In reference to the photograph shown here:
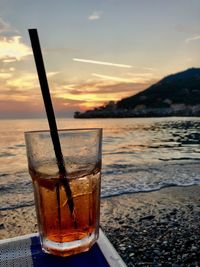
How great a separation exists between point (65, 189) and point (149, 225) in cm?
227

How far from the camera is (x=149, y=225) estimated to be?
329 centimetres

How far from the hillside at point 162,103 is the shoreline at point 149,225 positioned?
81399mm

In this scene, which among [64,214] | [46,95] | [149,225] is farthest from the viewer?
[149,225]

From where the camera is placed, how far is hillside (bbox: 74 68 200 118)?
8500cm

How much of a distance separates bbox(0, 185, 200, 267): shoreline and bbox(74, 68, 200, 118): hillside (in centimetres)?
8140

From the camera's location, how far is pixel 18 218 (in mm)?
3725

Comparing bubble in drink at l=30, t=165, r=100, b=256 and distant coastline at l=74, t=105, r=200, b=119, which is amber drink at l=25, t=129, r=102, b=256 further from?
distant coastline at l=74, t=105, r=200, b=119

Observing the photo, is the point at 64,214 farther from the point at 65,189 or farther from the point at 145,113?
the point at 145,113

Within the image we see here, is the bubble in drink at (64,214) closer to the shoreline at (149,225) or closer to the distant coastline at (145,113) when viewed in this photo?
the shoreline at (149,225)

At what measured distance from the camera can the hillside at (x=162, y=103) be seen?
279 ft

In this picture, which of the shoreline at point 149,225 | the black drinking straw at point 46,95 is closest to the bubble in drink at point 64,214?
the black drinking straw at point 46,95

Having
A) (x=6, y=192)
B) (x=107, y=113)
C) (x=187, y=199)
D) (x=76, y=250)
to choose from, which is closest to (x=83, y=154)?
(x=76, y=250)

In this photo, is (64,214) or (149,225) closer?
(64,214)

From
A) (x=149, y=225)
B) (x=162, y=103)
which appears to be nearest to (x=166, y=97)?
(x=162, y=103)
